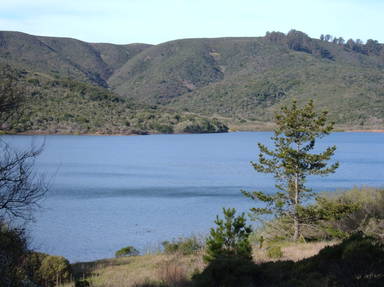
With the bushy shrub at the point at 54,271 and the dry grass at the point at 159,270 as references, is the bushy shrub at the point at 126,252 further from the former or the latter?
the bushy shrub at the point at 54,271

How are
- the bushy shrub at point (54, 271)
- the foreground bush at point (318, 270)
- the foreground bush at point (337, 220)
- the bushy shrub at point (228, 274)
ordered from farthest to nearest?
the foreground bush at point (337, 220) → the bushy shrub at point (54, 271) → the bushy shrub at point (228, 274) → the foreground bush at point (318, 270)

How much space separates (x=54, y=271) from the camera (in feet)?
43.4

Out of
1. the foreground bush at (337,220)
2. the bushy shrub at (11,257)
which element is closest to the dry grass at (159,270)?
the bushy shrub at (11,257)

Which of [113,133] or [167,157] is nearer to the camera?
[167,157]

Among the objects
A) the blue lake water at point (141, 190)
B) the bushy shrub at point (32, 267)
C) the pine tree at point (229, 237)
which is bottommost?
the blue lake water at point (141, 190)

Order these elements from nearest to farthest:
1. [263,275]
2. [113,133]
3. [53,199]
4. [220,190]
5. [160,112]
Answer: [263,275] → [53,199] → [220,190] → [113,133] → [160,112]

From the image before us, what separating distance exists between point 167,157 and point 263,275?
6872cm

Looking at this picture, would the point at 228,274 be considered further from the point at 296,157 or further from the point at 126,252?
the point at 126,252

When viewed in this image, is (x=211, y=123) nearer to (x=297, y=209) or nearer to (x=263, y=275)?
(x=297, y=209)

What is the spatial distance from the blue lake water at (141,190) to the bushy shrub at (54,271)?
10.3 ft

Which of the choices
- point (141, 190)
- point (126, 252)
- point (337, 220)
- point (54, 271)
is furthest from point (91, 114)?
point (54, 271)

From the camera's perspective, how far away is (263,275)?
8758mm

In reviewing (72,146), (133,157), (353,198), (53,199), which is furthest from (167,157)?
(353,198)

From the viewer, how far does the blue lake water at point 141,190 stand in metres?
28.2
